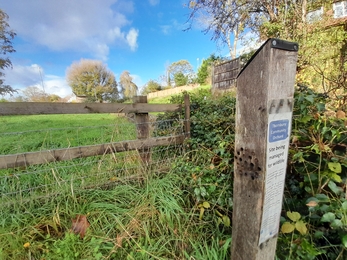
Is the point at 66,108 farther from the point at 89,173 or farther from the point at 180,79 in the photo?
the point at 180,79

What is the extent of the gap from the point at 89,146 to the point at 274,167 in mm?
1777

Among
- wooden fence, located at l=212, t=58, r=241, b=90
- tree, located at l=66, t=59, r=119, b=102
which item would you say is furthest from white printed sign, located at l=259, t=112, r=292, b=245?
tree, located at l=66, t=59, r=119, b=102

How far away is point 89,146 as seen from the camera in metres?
1.90

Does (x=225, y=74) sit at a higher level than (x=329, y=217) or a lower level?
higher

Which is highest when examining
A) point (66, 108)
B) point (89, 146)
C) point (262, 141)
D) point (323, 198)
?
point (66, 108)

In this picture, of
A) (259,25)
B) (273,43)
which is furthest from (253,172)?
(259,25)

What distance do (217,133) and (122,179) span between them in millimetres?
1329

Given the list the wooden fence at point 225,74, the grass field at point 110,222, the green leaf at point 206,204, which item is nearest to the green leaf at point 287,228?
the grass field at point 110,222

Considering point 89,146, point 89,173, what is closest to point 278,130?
point 89,146

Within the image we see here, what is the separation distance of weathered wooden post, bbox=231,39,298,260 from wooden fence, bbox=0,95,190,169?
4.85 ft

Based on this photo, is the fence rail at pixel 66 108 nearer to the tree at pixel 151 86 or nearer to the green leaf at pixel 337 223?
the green leaf at pixel 337 223

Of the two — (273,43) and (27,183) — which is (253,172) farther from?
(27,183)

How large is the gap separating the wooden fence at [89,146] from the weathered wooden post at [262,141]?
148 centimetres

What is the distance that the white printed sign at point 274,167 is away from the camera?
2.51 ft
